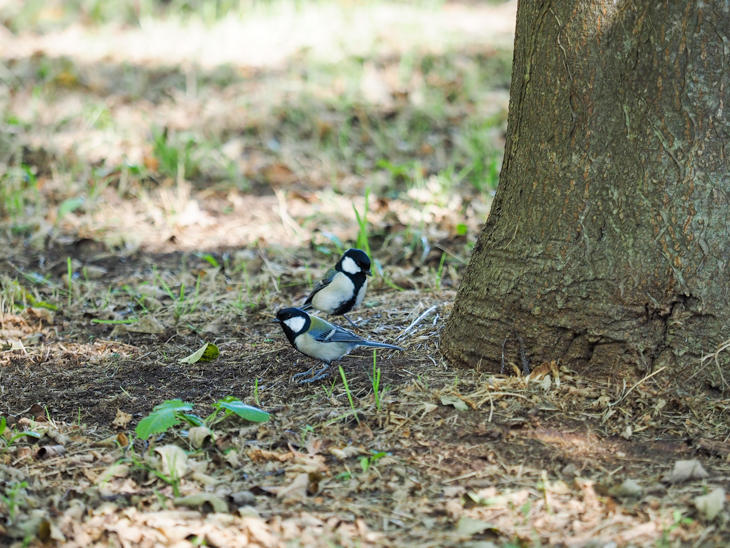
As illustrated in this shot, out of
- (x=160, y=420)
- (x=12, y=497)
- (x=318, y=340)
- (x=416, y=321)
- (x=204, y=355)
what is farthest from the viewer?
(x=416, y=321)

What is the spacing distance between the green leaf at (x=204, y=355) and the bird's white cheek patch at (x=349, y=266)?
847mm

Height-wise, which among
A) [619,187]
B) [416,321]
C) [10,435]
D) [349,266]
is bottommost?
[10,435]

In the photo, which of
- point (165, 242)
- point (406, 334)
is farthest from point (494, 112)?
point (406, 334)

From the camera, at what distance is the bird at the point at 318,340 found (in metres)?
3.50

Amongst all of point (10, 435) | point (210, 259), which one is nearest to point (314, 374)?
point (10, 435)

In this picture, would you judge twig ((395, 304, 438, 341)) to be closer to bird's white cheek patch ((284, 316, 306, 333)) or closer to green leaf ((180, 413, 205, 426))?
bird's white cheek patch ((284, 316, 306, 333))

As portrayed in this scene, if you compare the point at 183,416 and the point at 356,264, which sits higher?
the point at 356,264

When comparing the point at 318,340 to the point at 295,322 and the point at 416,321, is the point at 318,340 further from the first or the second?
the point at 416,321

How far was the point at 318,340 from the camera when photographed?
349 cm

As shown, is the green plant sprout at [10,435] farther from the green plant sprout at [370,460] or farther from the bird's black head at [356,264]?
the bird's black head at [356,264]

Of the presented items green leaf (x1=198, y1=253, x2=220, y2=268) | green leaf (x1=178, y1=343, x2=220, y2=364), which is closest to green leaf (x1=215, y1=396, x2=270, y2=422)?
green leaf (x1=178, y1=343, x2=220, y2=364)

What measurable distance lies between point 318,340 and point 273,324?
2.78 feet

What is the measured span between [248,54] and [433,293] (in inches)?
216

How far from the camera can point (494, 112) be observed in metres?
7.78
